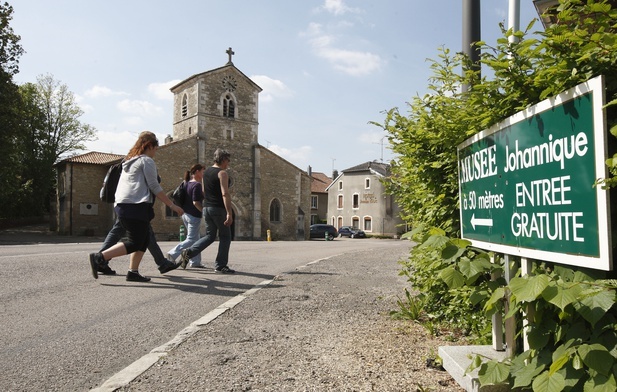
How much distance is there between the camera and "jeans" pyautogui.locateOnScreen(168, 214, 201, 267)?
27.2 ft

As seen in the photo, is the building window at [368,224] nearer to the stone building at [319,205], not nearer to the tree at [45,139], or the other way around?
the stone building at [319,205]

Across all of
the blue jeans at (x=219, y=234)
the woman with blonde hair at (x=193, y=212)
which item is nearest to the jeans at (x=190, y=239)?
the woman with blonde hair at (x=193, y=212)

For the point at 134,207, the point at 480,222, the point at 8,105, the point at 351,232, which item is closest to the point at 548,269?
the point at 480,222

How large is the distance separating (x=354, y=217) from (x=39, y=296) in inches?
2226

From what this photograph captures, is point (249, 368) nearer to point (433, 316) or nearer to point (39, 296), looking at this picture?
point (433, 316)

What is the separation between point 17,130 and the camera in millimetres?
28984

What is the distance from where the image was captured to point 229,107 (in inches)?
1604

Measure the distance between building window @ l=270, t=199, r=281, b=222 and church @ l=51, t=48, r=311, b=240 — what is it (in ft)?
0.29

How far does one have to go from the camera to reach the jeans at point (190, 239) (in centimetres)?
828

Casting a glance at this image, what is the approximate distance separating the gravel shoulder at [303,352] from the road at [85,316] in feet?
1.30

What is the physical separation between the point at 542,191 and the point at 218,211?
247 inches

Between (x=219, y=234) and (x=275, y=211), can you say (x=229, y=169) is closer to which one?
(x=275, y=211)

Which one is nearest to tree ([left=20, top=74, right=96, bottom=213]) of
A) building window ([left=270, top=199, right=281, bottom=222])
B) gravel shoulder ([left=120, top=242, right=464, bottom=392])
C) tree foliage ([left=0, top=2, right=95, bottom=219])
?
tree foliage ([left=0, top=2, right=95, bottom=219])

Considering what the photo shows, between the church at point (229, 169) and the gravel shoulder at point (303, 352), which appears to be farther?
the church at point (229, 169)
